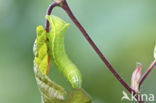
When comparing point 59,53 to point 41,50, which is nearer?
point 41,50

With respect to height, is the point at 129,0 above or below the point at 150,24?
above

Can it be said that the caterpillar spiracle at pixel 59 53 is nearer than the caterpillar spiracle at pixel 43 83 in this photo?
No

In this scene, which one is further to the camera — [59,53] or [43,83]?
[59,53]

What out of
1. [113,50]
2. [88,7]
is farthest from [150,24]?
[88,7]

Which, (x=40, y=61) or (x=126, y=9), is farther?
(x=126, y=9)

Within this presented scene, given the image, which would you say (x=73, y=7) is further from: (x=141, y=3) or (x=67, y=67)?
(x=67, y=67)

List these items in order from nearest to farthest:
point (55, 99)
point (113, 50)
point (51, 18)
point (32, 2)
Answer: point (55, 99) < point (51, 18) < point (113, 50) < point (32, 2)

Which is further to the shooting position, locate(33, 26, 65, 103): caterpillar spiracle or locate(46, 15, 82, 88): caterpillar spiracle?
locate(46, 15, 82, 88): caterpillar spiracle

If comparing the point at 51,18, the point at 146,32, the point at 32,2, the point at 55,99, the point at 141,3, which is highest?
the point at 32,2
